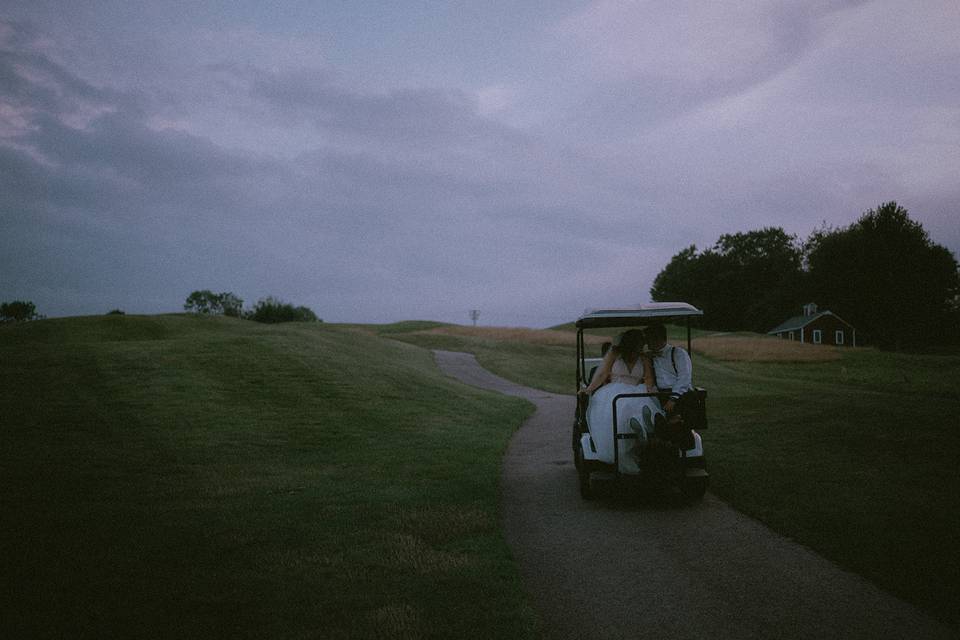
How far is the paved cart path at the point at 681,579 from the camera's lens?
14.7ft

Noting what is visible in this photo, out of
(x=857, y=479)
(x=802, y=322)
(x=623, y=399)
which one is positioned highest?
(x=802, y=322)

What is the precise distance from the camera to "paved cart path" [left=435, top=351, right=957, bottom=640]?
177 inches

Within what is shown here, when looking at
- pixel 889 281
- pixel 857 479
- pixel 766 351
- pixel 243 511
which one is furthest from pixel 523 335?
pixel 243 511

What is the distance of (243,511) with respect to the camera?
7840 mm

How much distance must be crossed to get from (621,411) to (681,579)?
2855mm

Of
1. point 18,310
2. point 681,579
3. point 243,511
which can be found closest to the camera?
point 681,579

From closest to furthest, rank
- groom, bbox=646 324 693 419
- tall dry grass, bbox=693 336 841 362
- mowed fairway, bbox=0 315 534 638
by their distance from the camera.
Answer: mowed fairway, bbox=0 315 534 638 → groom, bbox=646 324 693 419 → tall dry grass, bbox=693 336 841 362

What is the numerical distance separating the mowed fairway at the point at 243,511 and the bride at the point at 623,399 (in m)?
1.86

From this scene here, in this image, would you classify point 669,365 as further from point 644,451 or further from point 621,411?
point 644,451

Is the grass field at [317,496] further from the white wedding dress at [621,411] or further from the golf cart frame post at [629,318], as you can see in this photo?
the golf cart frame post at [629,318]

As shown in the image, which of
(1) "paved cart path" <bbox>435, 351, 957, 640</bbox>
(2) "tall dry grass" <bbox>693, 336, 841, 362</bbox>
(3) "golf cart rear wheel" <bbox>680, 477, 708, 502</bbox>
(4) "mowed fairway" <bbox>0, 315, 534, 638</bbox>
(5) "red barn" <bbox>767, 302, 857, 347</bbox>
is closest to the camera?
(1) "paved cart path" <bbox>435, 351, 957, 640</bbox>

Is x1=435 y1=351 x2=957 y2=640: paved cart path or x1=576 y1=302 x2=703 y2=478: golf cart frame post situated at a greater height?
x1=576 y1=302 x2=703 y2=478: golf cart frame post

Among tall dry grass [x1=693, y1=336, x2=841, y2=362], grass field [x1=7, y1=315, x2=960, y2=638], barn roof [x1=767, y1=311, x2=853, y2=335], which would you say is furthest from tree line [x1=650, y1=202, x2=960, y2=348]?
grass field [x1=7, y1=315, x2=960, y2=638]

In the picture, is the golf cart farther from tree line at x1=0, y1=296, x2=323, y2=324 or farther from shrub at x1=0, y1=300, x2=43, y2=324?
shrub at x1=0, y1=300, x2=43, y2=324
